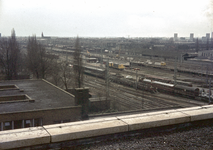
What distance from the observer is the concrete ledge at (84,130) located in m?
1.41

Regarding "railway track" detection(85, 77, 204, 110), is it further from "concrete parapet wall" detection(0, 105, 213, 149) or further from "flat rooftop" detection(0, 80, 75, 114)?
"concrete parapet wall" detection(0, 105, 213, 149)

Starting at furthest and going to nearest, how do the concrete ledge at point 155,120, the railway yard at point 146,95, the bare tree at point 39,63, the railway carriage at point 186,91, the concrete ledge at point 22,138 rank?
1. the bare tree at point 39,63
2. the railway carriage at point 186,91
3. the railway yard at point 146,95
4. the concrete ledge at point 155,120
5. the concrete ledge at point 22,138

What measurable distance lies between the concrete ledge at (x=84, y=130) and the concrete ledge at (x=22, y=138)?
0.05 meters

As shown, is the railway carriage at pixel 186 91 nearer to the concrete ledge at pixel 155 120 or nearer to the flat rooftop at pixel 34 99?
the flat rooftop at pixel 34 99

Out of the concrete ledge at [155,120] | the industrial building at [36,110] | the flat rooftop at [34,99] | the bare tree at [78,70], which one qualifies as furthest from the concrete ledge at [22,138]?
the bare tree at [78,70]

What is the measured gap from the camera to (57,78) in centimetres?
1584

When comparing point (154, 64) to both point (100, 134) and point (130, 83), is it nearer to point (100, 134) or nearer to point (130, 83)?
point (130, 83)

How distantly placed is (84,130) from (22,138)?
1.26ft

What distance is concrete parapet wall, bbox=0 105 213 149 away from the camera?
52.2 inches

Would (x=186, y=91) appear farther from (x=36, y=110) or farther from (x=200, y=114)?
(x=200, y=114)

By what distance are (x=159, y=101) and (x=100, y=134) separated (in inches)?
415

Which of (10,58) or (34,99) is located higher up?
(10,58)

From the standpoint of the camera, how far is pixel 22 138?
132cm

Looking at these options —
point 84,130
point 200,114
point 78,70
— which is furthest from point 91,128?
Answer: point 78,70
